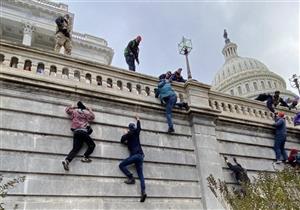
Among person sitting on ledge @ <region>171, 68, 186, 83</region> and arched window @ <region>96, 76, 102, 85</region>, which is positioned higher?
person sitting on ledge @ <region>171, 68, 186, 83</region>

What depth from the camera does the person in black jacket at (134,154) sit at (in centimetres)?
938

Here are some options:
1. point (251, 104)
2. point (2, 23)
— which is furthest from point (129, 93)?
point (2, 23)

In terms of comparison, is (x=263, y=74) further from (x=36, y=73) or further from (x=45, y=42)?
(x=36, y=73)

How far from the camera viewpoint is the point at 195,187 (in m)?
10.4

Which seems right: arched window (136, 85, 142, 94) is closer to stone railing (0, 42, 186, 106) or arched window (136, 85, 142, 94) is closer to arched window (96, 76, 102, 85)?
stone railing (0, 42, 186, 106)

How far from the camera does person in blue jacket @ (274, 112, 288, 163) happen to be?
42.9 feet

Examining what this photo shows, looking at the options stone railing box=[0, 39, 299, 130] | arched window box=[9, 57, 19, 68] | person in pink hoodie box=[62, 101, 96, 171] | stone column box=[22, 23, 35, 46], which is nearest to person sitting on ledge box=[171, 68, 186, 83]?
stone railing box=[0, 39, 299, 130]

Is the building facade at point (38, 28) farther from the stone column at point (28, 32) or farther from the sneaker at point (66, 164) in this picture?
the sneaker at point (66, 164)

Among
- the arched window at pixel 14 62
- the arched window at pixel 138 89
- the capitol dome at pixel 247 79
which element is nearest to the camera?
the arched window at pixel 14 62

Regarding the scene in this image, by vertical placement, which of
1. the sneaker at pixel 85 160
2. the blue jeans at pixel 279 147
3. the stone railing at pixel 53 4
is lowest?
the sneaker at pixel 85 160

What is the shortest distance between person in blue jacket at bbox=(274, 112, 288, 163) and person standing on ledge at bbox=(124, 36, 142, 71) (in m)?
6.03

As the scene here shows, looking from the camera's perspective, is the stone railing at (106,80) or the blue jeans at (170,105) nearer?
the stone railing at (106,80)

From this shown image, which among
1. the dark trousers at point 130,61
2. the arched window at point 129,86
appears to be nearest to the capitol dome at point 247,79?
the dark trousers at point 130,61

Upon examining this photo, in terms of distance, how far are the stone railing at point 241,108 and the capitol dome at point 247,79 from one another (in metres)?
59.4
